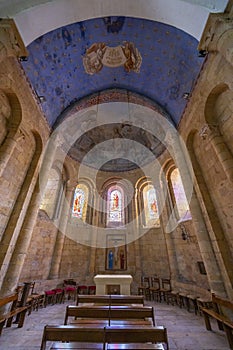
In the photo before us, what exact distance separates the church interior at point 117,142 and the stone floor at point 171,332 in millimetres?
1117

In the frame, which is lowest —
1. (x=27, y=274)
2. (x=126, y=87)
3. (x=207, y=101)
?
(x=27, y=274)

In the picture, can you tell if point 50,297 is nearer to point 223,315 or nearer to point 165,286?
point 165,286

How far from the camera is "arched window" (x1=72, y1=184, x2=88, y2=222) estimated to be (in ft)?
36.3

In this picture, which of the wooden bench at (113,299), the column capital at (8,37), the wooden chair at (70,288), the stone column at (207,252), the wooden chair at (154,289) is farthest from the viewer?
the wooden chair at (70,288)

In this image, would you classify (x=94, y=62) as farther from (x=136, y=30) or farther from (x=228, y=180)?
(x=228, y=180)

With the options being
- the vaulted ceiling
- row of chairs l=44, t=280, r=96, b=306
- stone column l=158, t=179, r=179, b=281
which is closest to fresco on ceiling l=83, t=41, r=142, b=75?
the vaulted ceiling

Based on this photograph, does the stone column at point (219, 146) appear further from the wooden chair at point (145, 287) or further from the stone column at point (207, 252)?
the wooden chair at point (145, 287)

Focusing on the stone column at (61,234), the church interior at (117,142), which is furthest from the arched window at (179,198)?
the stone column at (61,234)

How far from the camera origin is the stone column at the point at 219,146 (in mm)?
4766

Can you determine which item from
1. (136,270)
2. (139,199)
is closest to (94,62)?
(139,199)

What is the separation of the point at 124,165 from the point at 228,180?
8585mm

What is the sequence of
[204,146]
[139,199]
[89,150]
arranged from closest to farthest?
[204,146], [139,199], [89,150]

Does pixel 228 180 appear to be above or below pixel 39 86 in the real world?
below

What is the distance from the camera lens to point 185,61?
6395 mm
